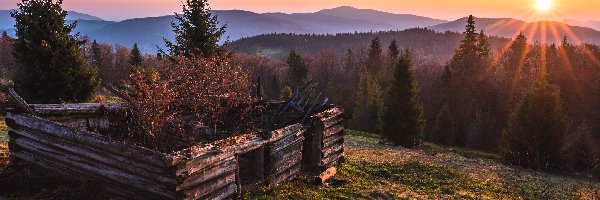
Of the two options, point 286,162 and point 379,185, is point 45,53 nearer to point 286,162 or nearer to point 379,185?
point 286,162

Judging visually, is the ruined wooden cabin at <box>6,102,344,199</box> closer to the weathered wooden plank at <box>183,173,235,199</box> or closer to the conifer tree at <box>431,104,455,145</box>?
the weathered wooden plank at <box>183,173,235,199</box>

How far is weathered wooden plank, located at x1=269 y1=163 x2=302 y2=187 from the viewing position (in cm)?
1259

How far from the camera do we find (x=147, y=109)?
12625 mm

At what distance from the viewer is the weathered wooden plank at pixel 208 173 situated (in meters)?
9.16

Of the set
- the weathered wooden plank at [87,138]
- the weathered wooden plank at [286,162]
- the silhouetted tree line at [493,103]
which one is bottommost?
the silhouetted tree line at [493,103]

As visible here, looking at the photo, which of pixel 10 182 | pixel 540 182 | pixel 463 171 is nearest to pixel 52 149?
pixel 10 182

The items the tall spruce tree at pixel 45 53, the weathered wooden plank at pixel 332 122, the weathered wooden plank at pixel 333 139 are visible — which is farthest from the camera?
the tall spruce tree at pixel 45 53

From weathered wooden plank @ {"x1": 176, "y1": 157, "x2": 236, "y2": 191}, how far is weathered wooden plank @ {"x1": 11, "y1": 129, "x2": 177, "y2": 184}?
0.32 m

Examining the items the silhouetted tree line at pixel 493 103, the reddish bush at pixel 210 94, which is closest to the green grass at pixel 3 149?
the reddish bush at pixel 210 94

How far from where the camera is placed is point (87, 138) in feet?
32.7

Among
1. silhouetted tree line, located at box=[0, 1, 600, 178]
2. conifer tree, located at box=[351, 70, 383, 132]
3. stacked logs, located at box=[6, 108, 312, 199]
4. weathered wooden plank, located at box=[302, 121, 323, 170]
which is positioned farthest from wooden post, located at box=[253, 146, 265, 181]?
conifer tree, located at box=[351, 70, 383, 132]

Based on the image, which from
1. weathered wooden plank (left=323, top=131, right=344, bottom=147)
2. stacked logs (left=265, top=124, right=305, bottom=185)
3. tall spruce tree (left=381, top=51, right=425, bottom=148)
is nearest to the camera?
stacked logs (left=265, top=124, right=305, bottom=185)

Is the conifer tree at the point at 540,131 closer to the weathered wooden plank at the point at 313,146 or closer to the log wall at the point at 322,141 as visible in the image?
the log wall at the point at 322,141

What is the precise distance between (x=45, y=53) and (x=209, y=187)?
20663 mm
